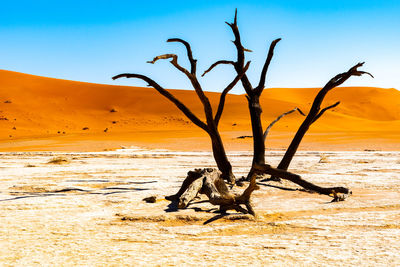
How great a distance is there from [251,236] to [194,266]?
883 millimetres

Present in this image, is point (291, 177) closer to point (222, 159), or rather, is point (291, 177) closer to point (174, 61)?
point (222, 159)

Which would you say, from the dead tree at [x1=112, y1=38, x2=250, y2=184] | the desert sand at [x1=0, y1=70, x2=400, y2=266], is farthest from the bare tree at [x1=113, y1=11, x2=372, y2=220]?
the desert sand at [x1=0, y1=70, x2=400, y2=266]

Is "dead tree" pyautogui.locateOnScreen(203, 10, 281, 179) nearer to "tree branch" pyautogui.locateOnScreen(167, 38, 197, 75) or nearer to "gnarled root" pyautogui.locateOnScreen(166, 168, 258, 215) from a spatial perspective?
"tree branch" pyautogui.locateOnScreen(167, 38, 197, 75)

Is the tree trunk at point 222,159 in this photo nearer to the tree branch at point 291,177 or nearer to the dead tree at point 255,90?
the dead tree at point 255,90

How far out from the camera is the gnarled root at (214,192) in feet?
14.3

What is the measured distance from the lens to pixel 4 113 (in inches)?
1710

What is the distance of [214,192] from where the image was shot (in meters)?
4.78

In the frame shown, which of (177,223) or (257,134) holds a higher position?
(257,134)

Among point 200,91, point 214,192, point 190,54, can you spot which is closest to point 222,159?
point 200,91

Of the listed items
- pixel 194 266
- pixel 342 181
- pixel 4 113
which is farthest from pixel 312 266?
pixel 4 113

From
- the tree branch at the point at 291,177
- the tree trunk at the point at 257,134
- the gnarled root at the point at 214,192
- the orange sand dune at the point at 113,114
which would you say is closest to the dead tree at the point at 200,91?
the tree trunk at the point at 257,134

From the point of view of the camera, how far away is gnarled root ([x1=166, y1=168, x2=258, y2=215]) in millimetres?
4348

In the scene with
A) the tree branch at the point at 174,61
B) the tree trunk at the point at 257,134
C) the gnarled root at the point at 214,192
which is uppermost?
the tree branch at the point at 174,61

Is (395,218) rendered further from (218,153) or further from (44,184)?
(44,184)
